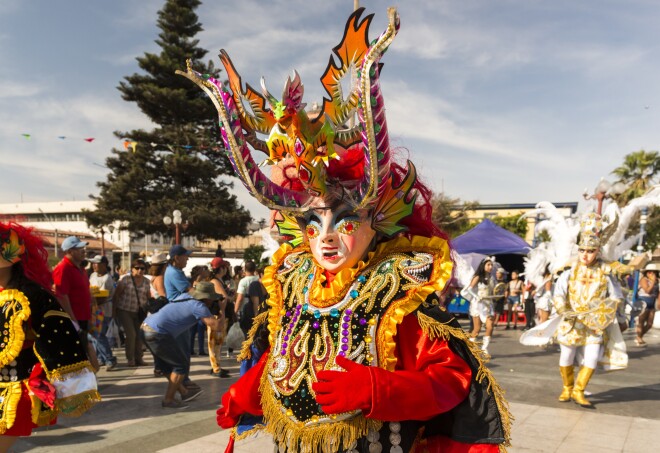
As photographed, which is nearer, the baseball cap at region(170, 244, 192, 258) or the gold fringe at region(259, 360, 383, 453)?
the gold fringe at region(259, 360, 383, 453)

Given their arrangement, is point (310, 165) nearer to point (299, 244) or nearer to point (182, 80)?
point (299, 244)

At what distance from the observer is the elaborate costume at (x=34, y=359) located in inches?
110

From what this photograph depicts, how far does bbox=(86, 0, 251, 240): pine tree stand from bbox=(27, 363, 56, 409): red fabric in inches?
930

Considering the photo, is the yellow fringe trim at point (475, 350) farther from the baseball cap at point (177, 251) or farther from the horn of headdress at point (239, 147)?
the baseball cap at point (177, 251)

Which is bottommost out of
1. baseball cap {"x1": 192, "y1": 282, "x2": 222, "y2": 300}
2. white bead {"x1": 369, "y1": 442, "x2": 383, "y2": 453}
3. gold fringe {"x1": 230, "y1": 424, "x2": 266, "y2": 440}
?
gold fringe {"x1": 230, "y1": 424, "x2": 266, "y2": 440}

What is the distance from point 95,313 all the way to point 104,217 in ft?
69.8

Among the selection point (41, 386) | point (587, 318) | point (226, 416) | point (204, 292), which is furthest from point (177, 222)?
point (226, 416)

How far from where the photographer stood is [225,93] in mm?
2146

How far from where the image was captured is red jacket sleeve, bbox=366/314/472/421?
1.83 meters

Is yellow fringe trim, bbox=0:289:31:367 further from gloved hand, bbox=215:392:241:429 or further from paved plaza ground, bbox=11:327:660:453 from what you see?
paved plaza ground, bbox=11:327:660:453

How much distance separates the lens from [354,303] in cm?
221

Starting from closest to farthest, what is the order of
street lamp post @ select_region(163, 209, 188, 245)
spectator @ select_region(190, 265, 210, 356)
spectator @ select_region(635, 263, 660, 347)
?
1. spectator @ select_region(190, 265, 210, 356)
2. spectator @ select_region(635, 263, 660, 347)
3. street lamp post @ select_region(163, 209, 188, 245)

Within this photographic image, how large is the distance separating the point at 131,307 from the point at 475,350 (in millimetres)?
7074

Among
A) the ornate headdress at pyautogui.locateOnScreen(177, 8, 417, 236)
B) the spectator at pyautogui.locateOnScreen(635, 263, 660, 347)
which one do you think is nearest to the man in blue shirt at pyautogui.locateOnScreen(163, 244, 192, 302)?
the ornate headdress at pyautogui.locateOnScreen(177, 8, 417, 236)
